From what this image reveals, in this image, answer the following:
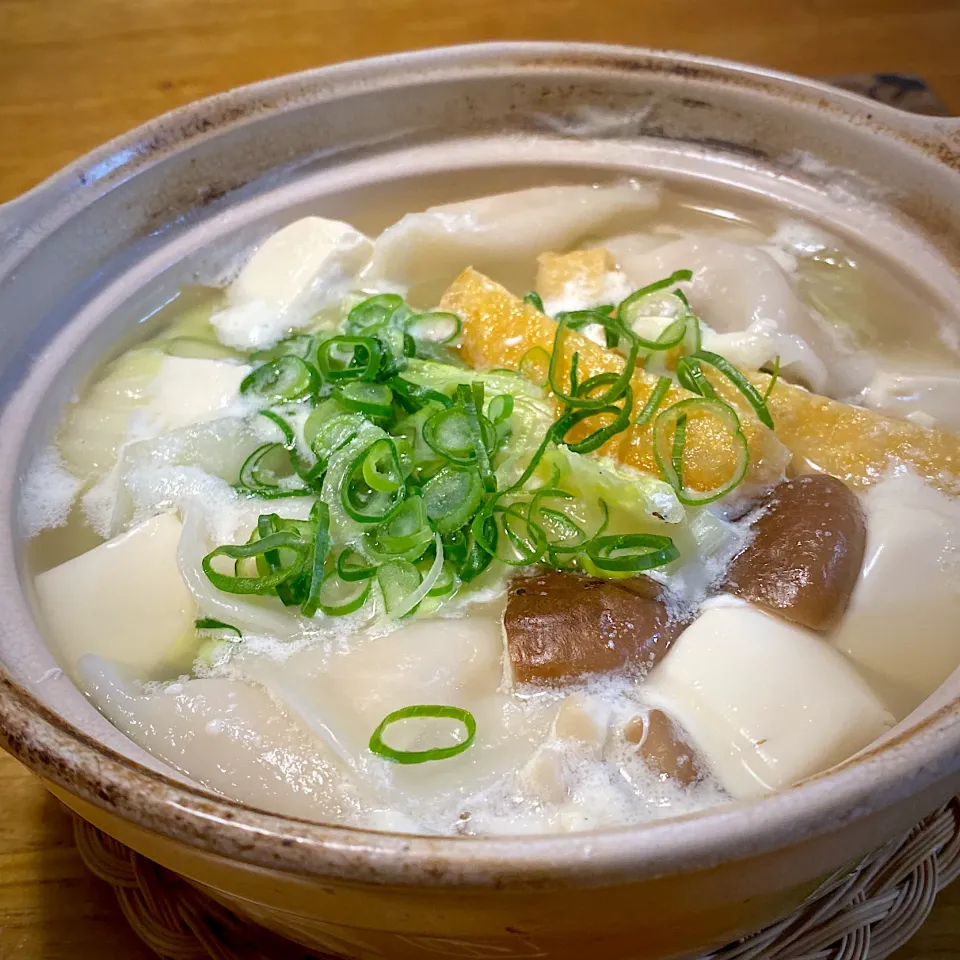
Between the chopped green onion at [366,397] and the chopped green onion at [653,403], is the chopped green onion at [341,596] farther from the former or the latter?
the chopped green onion at [653,403]

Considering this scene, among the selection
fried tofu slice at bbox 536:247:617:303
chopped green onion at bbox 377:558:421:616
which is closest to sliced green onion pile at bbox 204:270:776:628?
chopped green onion at bbox 377:558:421:616

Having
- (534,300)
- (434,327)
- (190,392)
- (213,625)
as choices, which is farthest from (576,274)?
(213,625)

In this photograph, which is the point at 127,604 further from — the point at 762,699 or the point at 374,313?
the point at 762,699

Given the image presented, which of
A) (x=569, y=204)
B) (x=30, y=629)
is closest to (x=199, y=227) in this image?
(x=569, y=204)

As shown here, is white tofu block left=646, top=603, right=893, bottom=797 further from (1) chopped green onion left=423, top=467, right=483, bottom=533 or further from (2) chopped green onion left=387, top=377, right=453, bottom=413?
(2) chopped green onion left=387, top=377, right=453, bottom=413

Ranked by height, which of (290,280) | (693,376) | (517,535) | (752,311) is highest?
(290,280)

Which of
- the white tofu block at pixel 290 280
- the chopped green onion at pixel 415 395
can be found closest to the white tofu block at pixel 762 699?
the chopped green onion at pixel 415 395

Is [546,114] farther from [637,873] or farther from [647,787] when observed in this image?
[637,873]
